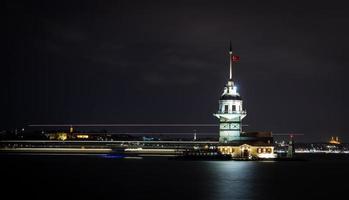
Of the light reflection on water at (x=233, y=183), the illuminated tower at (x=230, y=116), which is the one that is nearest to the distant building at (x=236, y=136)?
the illuminated tower at (x=230, y=116)

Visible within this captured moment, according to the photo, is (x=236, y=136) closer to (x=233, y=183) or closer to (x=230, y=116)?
(x=230, y=116)

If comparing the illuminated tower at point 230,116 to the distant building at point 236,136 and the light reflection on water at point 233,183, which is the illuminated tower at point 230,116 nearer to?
the distant building at point 236,136

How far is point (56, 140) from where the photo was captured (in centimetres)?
17125

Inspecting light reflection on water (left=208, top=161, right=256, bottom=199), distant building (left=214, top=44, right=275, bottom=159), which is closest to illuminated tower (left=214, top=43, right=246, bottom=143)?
distant building (left=214, top=44, right=275, bottom=159)

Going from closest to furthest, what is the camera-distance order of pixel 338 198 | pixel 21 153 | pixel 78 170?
pixel 338 198 < pixel 78 170 < pixel 21 153

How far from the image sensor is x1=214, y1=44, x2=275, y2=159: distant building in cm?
11130

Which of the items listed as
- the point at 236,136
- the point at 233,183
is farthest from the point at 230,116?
the point at 233,183

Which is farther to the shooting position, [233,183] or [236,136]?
[236,136]

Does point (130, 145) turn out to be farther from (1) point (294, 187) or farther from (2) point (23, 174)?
(1) point (294, 187)

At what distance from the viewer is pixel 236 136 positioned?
112562mm

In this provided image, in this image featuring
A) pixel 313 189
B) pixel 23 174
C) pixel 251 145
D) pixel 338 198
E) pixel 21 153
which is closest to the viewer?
pixel 338 198

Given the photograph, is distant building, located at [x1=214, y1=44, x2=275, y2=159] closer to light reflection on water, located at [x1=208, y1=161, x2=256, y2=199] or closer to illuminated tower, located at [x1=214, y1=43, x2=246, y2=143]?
illuminated tower, located at [x1=214, y1=43, x2=246, y2=143]

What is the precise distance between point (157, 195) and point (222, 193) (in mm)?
5675

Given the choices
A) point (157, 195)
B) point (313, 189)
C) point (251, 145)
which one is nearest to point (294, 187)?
point (313, 189)
